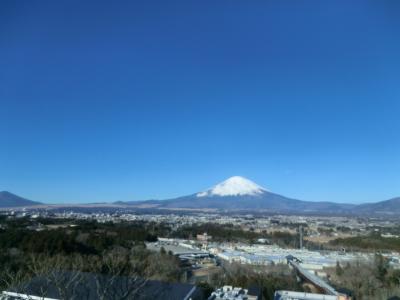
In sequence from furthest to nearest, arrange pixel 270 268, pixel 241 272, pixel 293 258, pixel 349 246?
pixel 349 246 < pixel 293 258 < pixel 270 268 < pixel 241 272

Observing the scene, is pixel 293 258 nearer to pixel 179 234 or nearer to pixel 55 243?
pixel 55 243

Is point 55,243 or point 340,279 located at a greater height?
point 55,243

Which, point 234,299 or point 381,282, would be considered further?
point 381,282

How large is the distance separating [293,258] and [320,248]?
69.4ft

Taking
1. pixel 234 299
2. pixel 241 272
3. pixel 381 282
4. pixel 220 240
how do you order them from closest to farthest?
1. pixel 234 299
2. pixel 381 282
3. pixel 241 272
4. pixel 220 240

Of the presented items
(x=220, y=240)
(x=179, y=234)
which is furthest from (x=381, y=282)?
(x=179, y=234)

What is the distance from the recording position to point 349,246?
205 feet

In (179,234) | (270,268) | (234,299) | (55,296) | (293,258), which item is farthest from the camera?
(179,234)

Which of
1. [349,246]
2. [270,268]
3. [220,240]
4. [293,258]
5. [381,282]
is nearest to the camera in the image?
[381,282]

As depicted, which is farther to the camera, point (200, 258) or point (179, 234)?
point (179, 234)

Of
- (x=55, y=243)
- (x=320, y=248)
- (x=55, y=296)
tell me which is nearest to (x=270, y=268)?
(x=55, y=243)

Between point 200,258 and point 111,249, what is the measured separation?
10.8 m

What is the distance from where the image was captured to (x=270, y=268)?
120ft

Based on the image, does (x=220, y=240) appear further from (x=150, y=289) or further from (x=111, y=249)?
(x=150, y=289)
